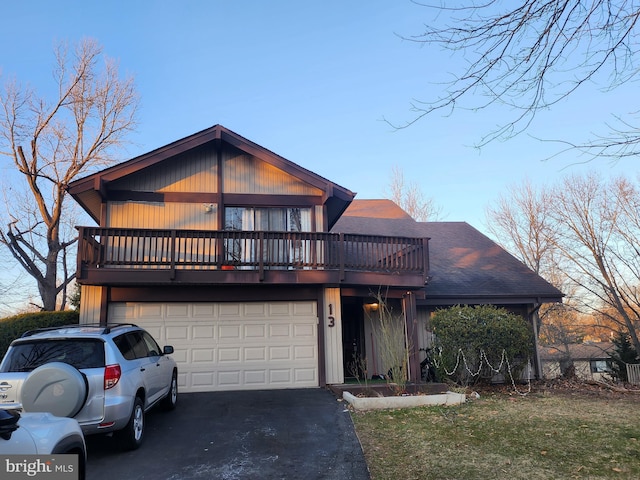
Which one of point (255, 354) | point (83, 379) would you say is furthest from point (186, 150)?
point (83, 379)

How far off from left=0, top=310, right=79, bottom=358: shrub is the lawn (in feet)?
26.7

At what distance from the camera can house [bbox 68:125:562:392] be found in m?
11.2

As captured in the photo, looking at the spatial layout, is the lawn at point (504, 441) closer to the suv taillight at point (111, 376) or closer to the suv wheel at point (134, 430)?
the suv wheel at point (134, 430)

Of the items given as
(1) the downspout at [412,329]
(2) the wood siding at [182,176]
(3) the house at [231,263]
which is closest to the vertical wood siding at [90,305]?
(3) the house at [231,263]

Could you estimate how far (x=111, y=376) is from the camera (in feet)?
18.7

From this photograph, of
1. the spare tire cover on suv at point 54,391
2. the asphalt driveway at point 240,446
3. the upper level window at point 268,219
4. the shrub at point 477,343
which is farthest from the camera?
the upper level window at point 268,219

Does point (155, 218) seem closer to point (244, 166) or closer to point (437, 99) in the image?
point (244, 166)

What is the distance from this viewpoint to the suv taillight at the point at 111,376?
565cm

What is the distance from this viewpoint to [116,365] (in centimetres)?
582

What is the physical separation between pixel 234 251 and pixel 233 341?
89.0 inches

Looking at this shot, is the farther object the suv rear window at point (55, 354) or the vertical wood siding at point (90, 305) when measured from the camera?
the vertical wood siding at point (90, 305)

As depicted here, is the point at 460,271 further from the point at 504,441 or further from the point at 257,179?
the point at 504,441

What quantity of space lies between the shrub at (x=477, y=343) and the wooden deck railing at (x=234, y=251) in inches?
73.7

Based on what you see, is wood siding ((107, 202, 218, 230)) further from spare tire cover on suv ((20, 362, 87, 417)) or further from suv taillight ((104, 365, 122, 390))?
spare tire cover on suv ((20, 362, 87, 417))
